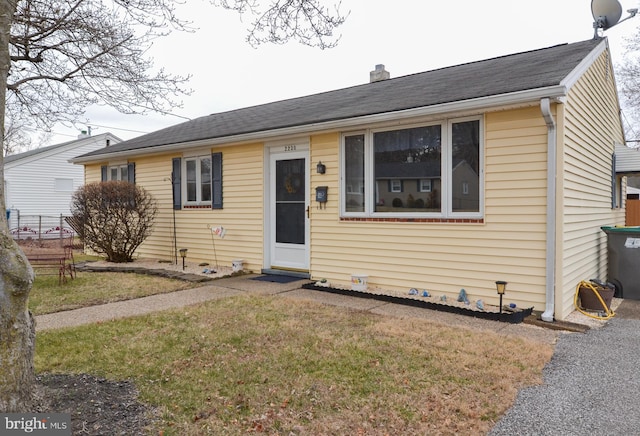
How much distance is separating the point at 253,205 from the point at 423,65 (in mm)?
9255

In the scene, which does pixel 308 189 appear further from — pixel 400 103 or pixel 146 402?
pixel 146 402

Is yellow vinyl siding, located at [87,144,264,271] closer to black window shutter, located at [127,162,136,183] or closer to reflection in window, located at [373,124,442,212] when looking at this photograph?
black window shutter, located at [127,162,136,183]

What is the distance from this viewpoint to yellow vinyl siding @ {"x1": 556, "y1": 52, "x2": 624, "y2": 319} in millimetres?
5078

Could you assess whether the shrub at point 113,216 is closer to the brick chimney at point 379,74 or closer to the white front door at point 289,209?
the white front door at point 289,209

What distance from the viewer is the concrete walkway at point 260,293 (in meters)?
4.65

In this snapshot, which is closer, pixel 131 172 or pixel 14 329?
pixel 14 329

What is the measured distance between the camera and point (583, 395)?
10.1ft

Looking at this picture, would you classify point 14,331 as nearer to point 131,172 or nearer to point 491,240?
point 491,240

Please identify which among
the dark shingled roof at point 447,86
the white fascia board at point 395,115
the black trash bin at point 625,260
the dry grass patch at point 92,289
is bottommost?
the dry grass patch at point 92,289

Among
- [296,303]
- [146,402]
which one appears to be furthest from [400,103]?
[146,402]

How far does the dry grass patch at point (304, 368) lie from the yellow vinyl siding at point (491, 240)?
1187 millimetres

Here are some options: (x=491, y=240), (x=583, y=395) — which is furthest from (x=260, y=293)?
(x=583, y=395)

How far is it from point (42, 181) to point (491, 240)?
72.7ft

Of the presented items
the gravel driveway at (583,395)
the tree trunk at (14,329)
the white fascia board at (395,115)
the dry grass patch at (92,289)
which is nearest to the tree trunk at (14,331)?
the tree trunk at (14,329)
